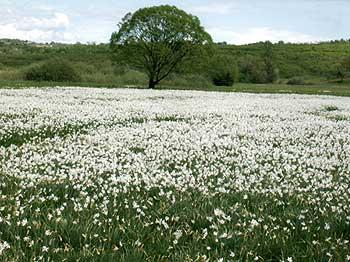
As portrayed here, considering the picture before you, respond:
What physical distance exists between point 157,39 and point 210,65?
40.9ft

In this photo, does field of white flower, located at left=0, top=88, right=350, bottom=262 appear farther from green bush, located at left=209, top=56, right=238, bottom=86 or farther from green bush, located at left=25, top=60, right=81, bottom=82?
green bush, located at left=209, top=56, right=238, bottom=86

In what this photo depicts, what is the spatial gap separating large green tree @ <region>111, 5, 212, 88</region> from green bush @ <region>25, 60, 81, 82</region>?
7.94m

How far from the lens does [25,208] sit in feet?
19.5

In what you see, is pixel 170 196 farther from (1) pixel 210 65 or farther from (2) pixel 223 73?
(2) pixel 223 73

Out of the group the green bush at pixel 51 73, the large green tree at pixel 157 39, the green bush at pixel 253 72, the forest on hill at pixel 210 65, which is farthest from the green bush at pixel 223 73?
the green bush at pixel 253 72

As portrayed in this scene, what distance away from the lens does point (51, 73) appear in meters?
54.5

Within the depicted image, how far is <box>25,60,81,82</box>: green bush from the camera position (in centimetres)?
5419

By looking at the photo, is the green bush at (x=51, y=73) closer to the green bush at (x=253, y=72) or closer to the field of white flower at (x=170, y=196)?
the field of white flower at (x=170, y=196)

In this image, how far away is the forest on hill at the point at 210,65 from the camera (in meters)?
58.2

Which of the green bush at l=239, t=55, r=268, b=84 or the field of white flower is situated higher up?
the green bush at l=239, t=55, r=268, b=84

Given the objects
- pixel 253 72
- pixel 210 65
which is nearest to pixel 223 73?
pixel 210 65

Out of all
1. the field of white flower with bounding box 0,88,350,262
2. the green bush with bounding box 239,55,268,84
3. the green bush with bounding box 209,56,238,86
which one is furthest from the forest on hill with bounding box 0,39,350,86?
the field of white flower with bounding box 0,88,350,262

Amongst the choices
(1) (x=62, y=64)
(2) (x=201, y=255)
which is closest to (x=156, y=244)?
(2) (x=201, y=255)

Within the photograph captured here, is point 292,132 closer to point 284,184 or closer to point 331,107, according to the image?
point 284,184
